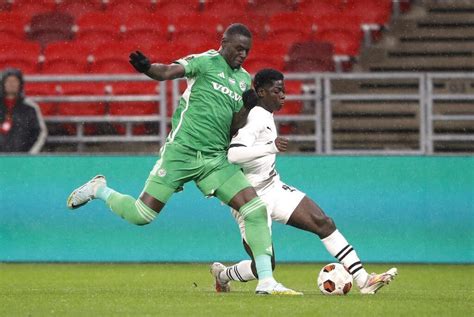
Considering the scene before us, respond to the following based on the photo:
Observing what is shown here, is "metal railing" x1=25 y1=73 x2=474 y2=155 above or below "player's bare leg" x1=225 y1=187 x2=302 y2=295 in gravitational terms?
above

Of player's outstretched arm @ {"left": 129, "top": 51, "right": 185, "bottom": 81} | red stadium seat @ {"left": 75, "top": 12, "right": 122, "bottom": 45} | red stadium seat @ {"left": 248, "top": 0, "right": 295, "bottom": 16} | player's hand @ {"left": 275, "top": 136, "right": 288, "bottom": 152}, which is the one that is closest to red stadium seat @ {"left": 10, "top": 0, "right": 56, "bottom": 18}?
red stadium seat @ {"left": 75, "top": 12, "right": 122, "bottom": 45}

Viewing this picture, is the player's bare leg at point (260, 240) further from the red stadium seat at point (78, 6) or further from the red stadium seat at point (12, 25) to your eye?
the red stadium seat at point (78, 6)

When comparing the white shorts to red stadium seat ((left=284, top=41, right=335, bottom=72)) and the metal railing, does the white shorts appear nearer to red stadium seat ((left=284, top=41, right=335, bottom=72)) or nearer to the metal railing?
the metal railing

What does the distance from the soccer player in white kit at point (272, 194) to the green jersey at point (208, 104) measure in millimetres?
164

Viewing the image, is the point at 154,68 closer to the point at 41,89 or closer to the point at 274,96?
the point at 274,96

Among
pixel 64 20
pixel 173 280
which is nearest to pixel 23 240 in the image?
pixel 173 280

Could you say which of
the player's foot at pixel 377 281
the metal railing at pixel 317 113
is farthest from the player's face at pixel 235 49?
the metal railing at pixel 317 113

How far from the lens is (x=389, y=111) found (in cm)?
1666

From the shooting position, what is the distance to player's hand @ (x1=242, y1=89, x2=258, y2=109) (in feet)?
34.5

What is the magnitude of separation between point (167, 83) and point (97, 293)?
524 centimetres

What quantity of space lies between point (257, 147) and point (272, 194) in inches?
28.1

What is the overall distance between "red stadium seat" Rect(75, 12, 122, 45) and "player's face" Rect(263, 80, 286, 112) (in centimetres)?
806

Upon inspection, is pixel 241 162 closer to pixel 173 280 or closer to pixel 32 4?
pixel 173 280

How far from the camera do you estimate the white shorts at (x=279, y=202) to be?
421 inches
